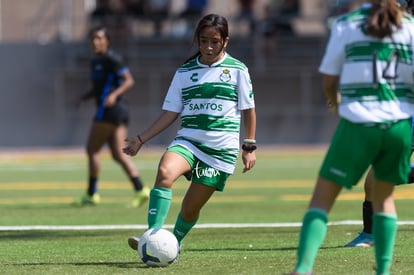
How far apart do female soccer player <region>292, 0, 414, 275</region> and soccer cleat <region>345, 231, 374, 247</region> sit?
9.78ft

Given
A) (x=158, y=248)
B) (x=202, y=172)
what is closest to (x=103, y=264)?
(x=158, y=248)

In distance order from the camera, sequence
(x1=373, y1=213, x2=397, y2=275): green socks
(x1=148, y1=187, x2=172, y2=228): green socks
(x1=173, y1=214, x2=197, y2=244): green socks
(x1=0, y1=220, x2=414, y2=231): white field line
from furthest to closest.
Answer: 1. (x1=0, y1=220, x2=414, y2=231): white field line
2. (x1=173, y1=214, x2=197, y2=244): green socks
3. (x1=148, y1=187, x2=172, y2=228): green socks
4. (x1=373, y1=213, x2=397, y2=275): green socks

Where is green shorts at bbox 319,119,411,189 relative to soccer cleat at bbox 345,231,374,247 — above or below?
above

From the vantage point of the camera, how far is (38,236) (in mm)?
10930

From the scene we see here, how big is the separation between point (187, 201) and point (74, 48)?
1024 inches

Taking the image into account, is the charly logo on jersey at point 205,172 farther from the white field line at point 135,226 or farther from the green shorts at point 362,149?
the white field line at point 135,226

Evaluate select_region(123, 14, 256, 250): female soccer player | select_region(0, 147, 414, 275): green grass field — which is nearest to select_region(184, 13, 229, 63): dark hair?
select_region(123, 14, 256, 250): female soccer player

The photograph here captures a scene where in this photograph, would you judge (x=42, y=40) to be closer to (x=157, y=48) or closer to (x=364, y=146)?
(x=157, y=48)

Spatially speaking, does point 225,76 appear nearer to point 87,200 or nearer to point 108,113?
point 108,113

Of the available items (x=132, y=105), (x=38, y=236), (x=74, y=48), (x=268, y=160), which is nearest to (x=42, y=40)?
(x=74, y=48)

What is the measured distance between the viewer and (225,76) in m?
8.49

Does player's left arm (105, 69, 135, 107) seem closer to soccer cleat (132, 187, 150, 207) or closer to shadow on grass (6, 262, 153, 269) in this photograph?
soccer cleat (132, 187, 150, 207)

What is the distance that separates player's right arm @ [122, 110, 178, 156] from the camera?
8375mm

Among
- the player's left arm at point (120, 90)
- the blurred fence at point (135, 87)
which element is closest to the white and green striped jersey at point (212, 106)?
the player's left arm at point (120, 90)
